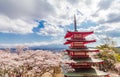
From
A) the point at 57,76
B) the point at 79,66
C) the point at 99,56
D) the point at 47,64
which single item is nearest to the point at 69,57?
the point at 79,66

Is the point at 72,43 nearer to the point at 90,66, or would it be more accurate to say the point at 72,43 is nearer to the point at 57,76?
the point at 90,66

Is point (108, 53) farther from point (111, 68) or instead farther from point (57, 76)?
point (57, 76)

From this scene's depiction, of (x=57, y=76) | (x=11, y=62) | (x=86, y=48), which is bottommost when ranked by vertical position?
(x=57, y=76)

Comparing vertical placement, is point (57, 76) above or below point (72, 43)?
below

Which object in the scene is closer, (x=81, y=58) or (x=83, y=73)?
(x=83, y=73)

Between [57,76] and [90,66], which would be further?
[57,76]

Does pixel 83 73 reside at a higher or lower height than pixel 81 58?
lower

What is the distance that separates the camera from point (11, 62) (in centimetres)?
1928

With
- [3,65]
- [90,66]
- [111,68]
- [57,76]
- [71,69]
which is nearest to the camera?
[3,65]

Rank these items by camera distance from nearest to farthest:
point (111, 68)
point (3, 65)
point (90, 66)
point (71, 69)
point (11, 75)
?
point (3, 65) → point (11, 75) → point (71, 69) → point (90, 66) → point (111, 68)

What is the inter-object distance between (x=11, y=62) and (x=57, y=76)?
21.3m

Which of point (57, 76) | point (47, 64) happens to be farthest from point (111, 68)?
point (47, 64)

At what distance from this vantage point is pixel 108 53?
45.4 m

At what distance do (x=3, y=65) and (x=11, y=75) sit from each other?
234cm
